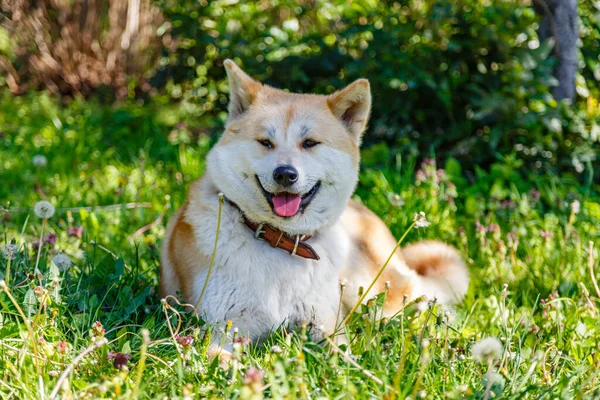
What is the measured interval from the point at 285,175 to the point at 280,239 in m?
0.30

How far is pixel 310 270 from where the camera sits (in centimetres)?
269

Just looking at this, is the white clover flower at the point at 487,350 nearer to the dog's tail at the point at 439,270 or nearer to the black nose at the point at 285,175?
the black nose at the point at 285,175

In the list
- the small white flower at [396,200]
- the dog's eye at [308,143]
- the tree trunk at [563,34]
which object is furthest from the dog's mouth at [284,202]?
the tree trunk at [563,34]

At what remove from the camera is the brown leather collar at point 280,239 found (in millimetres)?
2668

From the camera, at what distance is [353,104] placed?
2916 millimetres

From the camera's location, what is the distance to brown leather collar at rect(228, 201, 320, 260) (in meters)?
2.67

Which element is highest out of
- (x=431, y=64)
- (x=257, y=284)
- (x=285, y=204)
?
(x=431, y=64)

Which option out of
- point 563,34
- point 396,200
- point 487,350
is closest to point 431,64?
point 563,34

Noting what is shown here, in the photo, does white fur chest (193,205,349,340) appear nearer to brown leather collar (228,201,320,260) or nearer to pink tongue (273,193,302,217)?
brown leather collar (228,201,320,260)

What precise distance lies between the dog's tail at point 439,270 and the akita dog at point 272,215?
532mm

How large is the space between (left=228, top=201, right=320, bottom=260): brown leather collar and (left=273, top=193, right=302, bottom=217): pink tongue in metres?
0.11

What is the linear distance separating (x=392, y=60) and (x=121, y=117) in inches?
104

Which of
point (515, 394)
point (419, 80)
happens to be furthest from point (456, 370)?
point (419, 80)

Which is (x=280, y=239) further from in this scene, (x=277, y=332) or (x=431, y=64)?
(x=431, y=64)
